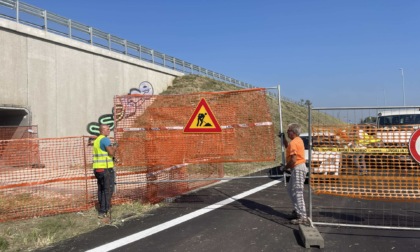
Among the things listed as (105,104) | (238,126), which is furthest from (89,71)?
(238,126)

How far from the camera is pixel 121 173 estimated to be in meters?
8.92

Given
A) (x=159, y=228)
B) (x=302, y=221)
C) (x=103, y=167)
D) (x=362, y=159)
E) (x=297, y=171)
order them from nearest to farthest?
(x=302, y=221), (x=159, y=228), (x=297, y=171), (x=362, y=159), (x=103, y=167)

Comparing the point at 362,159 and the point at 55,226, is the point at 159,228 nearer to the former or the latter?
the point at 55,226

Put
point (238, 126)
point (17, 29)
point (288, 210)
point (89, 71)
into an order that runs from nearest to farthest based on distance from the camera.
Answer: point (288, 210), point (238, 126), point (17, 29), point (89, 71)

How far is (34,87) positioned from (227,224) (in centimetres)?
1343

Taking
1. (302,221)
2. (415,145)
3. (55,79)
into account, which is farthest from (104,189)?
(55,79)

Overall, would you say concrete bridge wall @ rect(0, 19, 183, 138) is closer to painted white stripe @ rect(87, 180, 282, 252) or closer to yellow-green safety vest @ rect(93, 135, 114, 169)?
yellow-green safety vest @ rect(93, 135, 114, 169)

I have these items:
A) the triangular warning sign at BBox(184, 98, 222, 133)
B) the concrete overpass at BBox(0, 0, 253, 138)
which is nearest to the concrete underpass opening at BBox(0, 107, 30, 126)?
the concrete overpass at BBox(0, 0, 253, 138)

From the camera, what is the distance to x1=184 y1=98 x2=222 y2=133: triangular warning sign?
7820 mm

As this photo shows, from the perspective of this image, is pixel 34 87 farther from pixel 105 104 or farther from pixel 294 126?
pixel 294 126

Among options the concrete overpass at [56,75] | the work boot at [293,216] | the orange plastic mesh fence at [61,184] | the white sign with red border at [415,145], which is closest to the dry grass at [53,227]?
the orange plastic mesh fence at [61,184]

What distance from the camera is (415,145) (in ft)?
19.5

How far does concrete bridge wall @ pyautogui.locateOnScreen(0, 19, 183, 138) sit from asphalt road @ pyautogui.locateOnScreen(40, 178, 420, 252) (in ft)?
36.7

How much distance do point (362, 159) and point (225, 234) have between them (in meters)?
2.89
